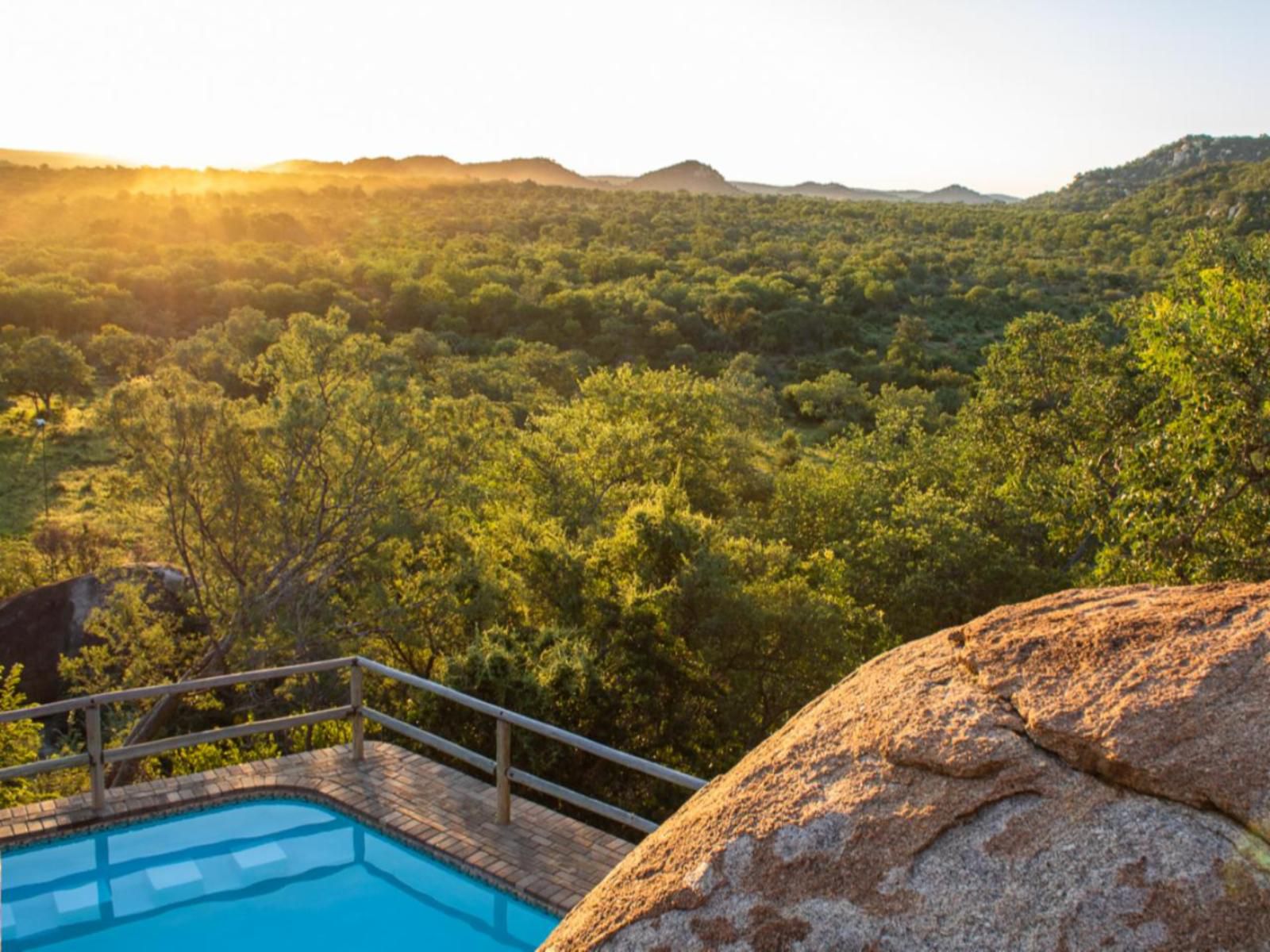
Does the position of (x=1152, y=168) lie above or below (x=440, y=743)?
above

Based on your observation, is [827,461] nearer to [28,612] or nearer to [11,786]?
[28,612]

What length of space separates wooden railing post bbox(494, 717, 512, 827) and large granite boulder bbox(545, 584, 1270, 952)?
143 inches

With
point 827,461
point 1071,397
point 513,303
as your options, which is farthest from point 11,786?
point 513,303

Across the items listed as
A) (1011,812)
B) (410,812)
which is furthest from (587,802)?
(1011,812)

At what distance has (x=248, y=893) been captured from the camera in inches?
275

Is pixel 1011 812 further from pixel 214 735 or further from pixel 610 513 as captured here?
pixel 610 513

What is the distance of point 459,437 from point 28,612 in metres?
8.80

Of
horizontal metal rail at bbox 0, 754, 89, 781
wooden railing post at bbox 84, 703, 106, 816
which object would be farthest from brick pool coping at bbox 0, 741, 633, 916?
horizontal metal rail at bbox 0, 754, 89, 781

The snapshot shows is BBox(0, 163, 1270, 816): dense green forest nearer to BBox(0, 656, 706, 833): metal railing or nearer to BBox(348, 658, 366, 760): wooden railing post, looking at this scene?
BBox(348, 658, 366, 760): wooden railing post

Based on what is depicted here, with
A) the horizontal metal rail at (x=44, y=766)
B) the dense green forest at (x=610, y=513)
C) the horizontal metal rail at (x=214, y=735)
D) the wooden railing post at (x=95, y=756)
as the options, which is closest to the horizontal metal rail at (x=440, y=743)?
the horizontal metal rail at (x=214, y=735)

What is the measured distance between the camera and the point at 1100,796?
268cm

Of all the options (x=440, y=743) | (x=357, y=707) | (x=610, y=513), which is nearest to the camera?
(x=440, y=743)

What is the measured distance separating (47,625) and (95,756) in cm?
1287

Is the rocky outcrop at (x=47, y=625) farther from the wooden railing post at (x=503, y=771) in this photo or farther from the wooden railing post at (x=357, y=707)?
the wooden railing post at (x=503, y=771)
